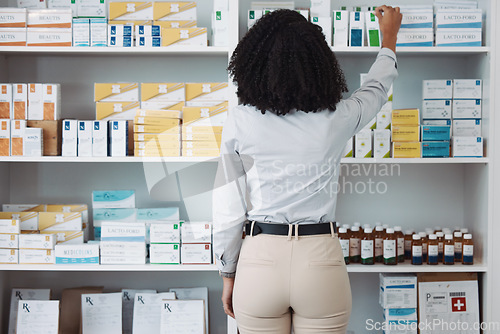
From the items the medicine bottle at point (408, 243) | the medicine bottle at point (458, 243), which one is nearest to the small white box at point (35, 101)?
the medicine bottle at point (408, 243)

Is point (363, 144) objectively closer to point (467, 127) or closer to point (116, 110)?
point (467, 127)

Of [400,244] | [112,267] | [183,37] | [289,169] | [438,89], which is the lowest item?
[112,267]

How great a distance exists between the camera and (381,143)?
8.52 feet

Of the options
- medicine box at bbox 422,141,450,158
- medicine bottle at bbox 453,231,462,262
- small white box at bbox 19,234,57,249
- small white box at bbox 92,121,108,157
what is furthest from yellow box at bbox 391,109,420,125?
small white box at bbox 19,234,57,249

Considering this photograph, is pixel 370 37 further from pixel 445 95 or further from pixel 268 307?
pixel 268 307

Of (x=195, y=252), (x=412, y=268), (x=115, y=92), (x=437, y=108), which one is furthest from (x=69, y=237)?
(x=437, y=108)

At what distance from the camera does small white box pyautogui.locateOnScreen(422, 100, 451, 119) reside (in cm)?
264

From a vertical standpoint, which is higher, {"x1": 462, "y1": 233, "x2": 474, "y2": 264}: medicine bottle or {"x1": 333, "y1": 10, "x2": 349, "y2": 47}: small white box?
{"x1": 333, "y1": 10, "x2": 349, "y2": 47}: small white box

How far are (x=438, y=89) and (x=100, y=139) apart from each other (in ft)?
5.47

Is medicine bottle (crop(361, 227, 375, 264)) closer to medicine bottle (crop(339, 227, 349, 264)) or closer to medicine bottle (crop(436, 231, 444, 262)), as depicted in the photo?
medicine bottle (crop(339, 227, 349, 264))

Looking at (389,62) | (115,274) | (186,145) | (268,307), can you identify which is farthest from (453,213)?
(115,274)

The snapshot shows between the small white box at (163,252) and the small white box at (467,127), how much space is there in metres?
1.48

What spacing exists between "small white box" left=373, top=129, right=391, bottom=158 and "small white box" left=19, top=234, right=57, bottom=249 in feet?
5.32

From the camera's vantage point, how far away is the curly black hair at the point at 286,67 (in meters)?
1.59
